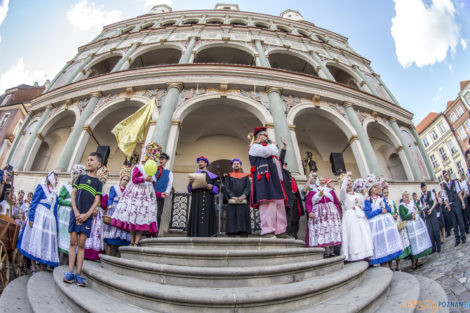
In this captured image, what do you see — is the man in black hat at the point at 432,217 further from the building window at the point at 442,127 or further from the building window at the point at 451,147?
the building window at the point at 442,127

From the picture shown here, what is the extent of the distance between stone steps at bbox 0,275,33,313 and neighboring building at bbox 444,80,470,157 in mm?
39284

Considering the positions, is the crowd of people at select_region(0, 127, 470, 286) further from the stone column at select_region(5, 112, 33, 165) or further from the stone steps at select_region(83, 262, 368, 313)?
the stone column at select_region(5, 112, 33, 165)

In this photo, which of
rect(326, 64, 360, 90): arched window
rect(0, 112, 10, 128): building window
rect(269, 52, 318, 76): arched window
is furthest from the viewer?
rect(0, 112, 10, 128): building window

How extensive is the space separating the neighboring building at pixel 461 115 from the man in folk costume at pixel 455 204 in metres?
31.0

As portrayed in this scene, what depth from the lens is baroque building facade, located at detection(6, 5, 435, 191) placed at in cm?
899

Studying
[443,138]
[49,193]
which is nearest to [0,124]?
[49,193]

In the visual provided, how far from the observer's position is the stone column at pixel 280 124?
759cm

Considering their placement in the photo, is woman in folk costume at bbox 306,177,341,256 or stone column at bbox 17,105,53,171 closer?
woman in folk costume at bbox 306,177,341,256

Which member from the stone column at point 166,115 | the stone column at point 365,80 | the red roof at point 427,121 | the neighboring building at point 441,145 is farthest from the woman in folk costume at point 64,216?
the red roof at point 427,121

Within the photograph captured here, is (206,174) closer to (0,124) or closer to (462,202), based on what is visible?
(462,202)

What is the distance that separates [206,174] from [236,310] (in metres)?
3.11

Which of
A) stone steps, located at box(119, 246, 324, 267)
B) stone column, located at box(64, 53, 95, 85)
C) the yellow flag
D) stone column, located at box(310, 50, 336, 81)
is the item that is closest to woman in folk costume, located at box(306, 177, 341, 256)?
stone steps, located at box(119, 246, 324, 267)

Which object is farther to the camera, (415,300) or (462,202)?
(462,202)

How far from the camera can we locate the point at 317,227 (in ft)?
15.0
